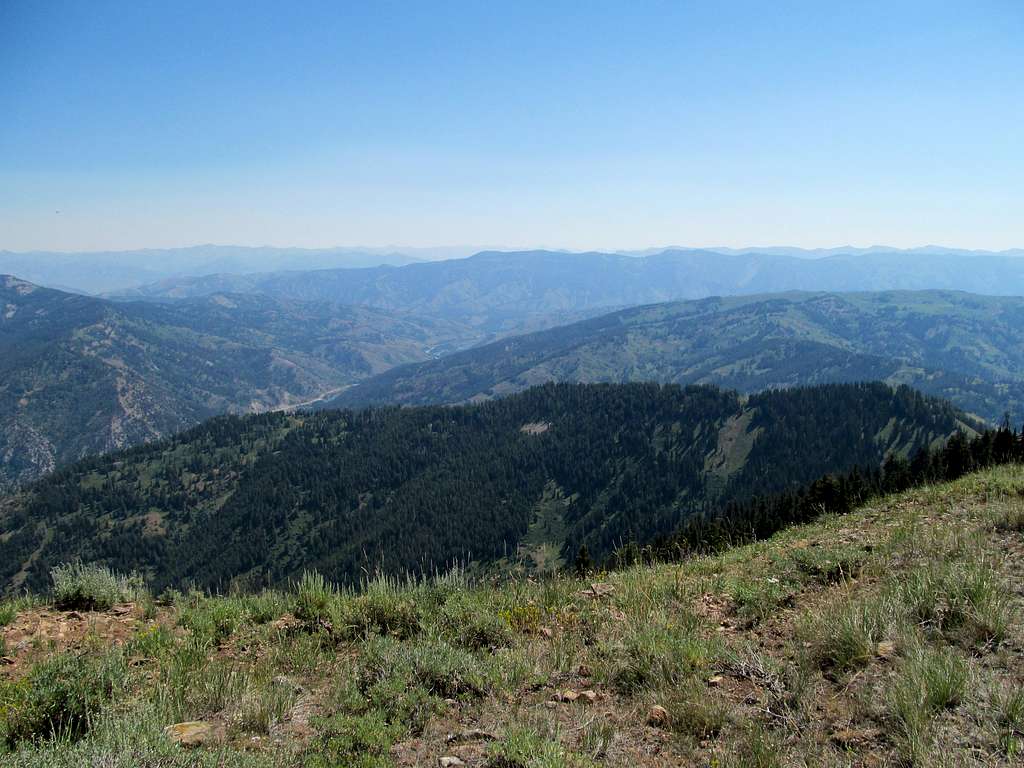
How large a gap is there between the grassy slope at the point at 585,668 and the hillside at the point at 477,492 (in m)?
113

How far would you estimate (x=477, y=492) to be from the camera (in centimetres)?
15650

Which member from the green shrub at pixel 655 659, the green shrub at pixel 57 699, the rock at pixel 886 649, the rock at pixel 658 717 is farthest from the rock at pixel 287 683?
the rock at pixel 886 649

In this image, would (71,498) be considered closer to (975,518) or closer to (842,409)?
(975,518)

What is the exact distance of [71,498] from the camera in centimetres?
18262

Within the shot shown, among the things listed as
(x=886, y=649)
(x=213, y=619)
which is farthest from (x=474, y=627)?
(x=886, y=649)

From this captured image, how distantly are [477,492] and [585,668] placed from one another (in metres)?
154

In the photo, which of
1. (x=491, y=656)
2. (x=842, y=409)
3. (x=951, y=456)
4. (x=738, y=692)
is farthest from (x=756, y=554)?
(x=842, y=409)

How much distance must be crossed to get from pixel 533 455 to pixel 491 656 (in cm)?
17244

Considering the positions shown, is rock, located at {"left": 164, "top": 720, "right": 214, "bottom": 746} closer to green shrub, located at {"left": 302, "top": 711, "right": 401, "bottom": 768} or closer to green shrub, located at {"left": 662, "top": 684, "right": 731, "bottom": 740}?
green shrub, located at {"left": 302, "top": 711, "right": 401, "bottom": 768}

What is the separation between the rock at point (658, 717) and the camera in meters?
5.21

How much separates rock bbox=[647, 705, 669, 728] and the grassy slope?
48 millimetres

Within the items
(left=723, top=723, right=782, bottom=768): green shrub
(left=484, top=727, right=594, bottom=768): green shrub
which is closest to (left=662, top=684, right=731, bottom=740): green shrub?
(left=723, top=723, right=782, bottom=768): green shrub

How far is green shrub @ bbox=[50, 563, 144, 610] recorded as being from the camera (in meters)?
9.27

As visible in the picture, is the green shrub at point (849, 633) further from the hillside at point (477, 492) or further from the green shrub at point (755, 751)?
the hillside at point (477, 492)
